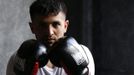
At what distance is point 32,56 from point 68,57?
0.15 metres

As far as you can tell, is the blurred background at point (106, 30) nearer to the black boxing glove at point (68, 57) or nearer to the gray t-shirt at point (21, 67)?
the gray t-shirt at point (21, 67)

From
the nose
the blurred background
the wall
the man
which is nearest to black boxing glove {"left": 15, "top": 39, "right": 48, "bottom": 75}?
the man

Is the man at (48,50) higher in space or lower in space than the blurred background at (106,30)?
higher

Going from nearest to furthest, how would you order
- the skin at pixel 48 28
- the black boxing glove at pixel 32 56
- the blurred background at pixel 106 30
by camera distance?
the black boxing glove at pixel 32 56 → the skin at pixel 48 28 → the blurred background at pixel 106 30

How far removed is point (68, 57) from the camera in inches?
79.1

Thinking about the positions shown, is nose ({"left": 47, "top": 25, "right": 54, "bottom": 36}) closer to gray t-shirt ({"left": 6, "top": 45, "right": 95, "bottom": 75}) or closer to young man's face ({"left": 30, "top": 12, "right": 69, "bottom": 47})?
young man's face ({"left": 30, "top": 12, "right": 69, "bottom": 47})

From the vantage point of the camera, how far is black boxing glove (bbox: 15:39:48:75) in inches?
79.0

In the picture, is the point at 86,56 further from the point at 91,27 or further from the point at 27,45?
the point at 91,27

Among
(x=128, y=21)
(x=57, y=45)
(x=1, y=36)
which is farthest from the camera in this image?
(x=128, y=21)

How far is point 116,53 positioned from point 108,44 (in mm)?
89

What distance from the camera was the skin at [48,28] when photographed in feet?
7.05

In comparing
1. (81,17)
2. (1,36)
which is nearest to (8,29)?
(1,36)

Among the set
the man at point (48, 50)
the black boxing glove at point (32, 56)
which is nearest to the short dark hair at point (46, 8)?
the man at point (48, 50)

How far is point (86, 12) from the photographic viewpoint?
361 cm
